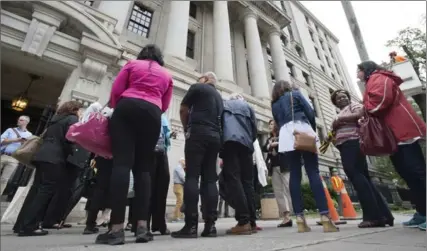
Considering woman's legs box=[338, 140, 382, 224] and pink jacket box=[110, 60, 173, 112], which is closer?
pink jacket box=[110, 60, 173, 112]

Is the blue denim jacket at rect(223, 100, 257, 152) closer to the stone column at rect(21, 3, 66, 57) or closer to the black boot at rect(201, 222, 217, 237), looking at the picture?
the black boot at rect(201, 222, 217, 237)

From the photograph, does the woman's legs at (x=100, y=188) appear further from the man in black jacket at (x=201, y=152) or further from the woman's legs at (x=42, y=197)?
the man in black jacket at (x=201, y=152)

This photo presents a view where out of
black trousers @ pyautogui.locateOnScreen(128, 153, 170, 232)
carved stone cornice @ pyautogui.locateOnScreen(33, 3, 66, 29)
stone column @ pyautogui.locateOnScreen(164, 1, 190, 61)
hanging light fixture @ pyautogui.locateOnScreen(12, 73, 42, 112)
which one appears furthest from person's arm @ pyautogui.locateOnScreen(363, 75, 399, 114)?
hanging light fixture @ pyautogui.locateOnScreen(12, 73, 42, 112)

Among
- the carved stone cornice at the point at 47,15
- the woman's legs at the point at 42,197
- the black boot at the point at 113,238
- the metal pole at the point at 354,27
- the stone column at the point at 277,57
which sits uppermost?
the stone column at the point at 277,57

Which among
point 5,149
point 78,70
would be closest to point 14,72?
point 78,70

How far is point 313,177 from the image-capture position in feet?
10.9

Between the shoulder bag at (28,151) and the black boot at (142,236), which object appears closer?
the black boot at (142,236)

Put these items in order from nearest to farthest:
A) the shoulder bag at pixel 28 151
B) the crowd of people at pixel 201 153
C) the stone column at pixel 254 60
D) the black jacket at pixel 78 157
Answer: the crowd of people at pixel 201 153
the shoulder bag at pixel 28 151
the black jacket at pixel 78 157
the stone column at pixel 254 60

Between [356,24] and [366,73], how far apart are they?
173 cm

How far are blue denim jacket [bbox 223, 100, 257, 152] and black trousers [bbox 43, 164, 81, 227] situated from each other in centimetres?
268

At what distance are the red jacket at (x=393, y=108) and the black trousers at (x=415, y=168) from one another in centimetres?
18

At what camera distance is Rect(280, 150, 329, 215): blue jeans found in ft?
10.5

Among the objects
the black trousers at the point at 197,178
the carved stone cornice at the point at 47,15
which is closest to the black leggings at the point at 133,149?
the black trousers at the point at 197,178

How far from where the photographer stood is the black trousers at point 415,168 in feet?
9.25
